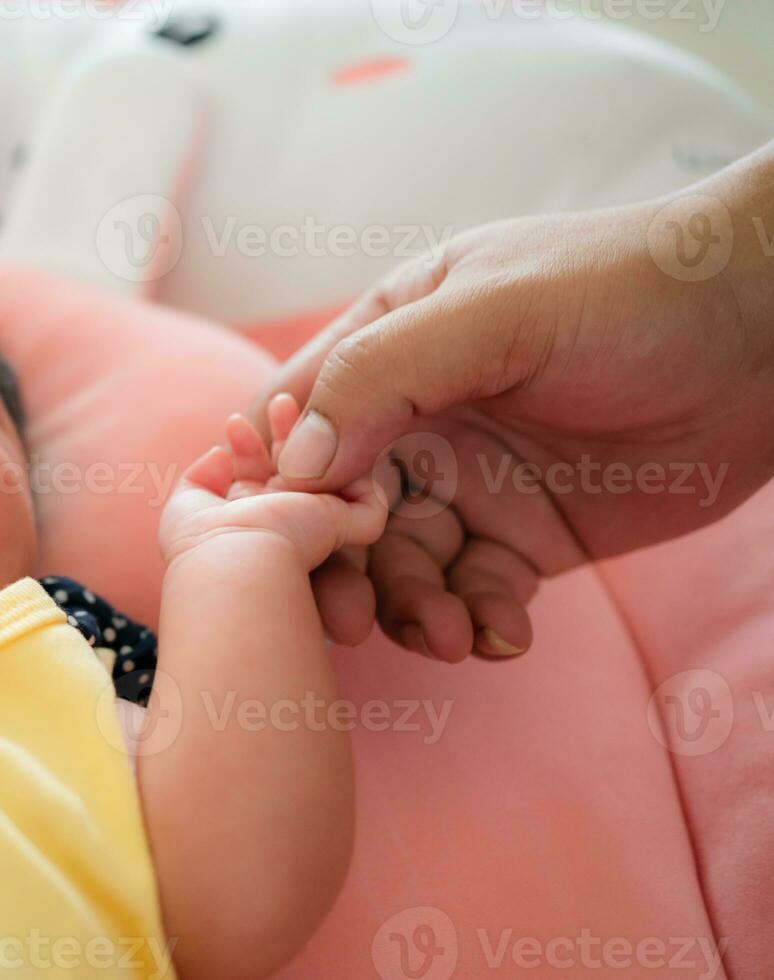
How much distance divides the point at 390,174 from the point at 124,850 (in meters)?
0.97

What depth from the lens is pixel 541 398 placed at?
786 millimetres

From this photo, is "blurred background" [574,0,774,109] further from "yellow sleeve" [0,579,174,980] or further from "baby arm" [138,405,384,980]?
"yellow sleeve" [0,579,174,980]

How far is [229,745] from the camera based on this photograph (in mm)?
608
